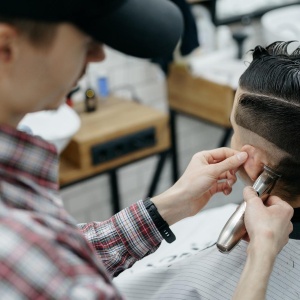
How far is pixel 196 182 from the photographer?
1.33 m

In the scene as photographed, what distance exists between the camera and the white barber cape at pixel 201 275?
4.27ft

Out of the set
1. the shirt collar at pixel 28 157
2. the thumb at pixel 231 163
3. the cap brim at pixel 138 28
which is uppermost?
the cap brim at pixel 138 28

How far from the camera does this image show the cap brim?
0.73 metres

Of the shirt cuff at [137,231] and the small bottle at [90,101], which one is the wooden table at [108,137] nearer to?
the small bottle at [90,101]

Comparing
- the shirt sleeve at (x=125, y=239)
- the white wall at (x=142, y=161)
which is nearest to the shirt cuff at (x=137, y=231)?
the shirt sleeve at (x=125, y=239)

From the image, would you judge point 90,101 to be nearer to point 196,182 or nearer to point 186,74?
point 186,74

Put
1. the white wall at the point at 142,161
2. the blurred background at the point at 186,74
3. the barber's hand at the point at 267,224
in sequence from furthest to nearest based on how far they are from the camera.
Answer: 1. the white wall at the point at 142,161
2. the blurred background at the point at 186,74
3. the barber's hand at the point at 267,224

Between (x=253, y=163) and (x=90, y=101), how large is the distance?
1.42m

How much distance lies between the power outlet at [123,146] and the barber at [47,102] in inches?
59.1

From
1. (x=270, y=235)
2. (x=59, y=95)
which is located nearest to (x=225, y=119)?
(x=270, y=235)

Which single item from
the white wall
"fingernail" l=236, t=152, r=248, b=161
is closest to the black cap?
"fingernail" l=236, t=152, r=248, b=161

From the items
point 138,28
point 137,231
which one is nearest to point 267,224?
point 137,231

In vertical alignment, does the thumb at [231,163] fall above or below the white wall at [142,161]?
above

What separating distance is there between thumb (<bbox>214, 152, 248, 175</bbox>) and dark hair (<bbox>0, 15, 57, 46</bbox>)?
2.23ft
